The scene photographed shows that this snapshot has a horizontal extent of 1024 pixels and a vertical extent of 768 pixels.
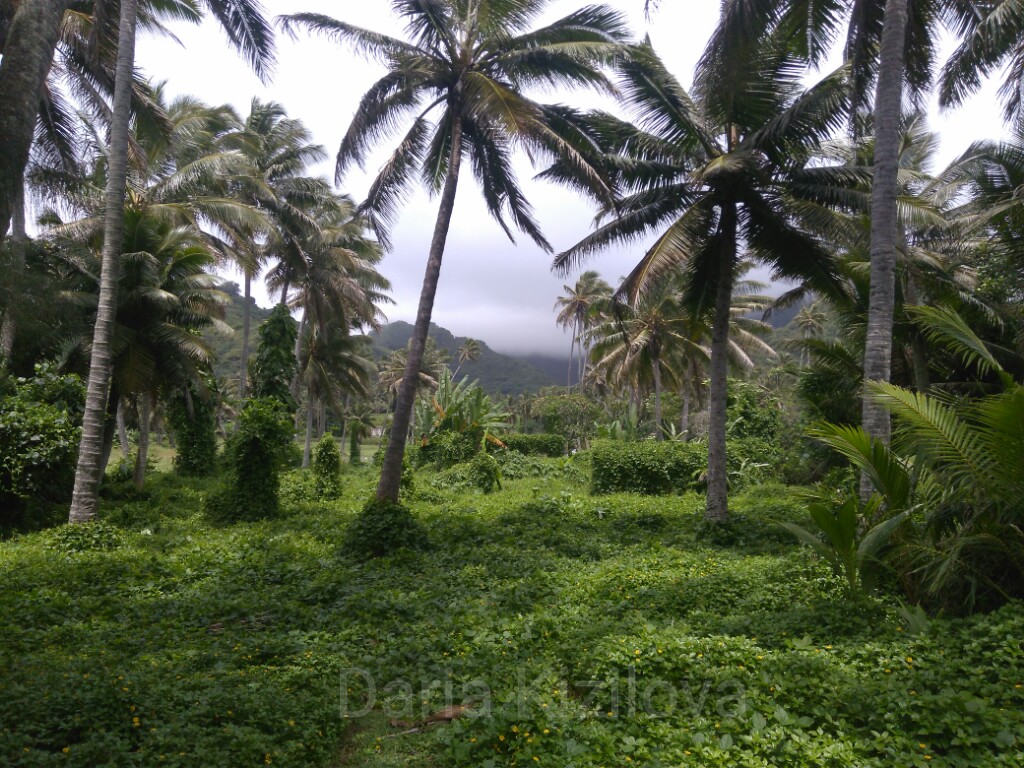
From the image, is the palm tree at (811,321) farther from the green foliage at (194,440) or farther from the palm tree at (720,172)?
the green foliage at (194,440)

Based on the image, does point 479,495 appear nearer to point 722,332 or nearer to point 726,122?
point 722,332

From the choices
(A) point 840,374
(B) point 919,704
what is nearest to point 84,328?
(B) point 919,704

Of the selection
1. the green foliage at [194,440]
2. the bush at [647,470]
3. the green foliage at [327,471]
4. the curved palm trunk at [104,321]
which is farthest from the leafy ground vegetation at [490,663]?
the green foliage at [194,440]

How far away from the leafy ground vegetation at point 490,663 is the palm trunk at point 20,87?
12.1 ft

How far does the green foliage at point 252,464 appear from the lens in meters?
13.0

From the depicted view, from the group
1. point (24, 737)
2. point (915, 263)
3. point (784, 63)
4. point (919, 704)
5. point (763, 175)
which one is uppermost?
point (784, 63)

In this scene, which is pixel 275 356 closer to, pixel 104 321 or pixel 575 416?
pixel 104 321

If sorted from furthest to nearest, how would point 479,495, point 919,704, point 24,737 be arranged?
point 479,495 → point 919,704 → point 24,737

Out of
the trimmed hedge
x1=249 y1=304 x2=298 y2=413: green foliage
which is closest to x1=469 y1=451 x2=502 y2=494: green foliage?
the trimmed hedge

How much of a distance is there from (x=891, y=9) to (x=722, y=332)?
5.37 m

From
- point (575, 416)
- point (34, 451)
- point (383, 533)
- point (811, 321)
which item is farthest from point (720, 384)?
point (811, 321)

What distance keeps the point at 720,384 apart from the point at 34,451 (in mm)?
12090

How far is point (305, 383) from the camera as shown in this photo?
27000 mm

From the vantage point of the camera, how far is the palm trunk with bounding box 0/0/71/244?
4715 mm
